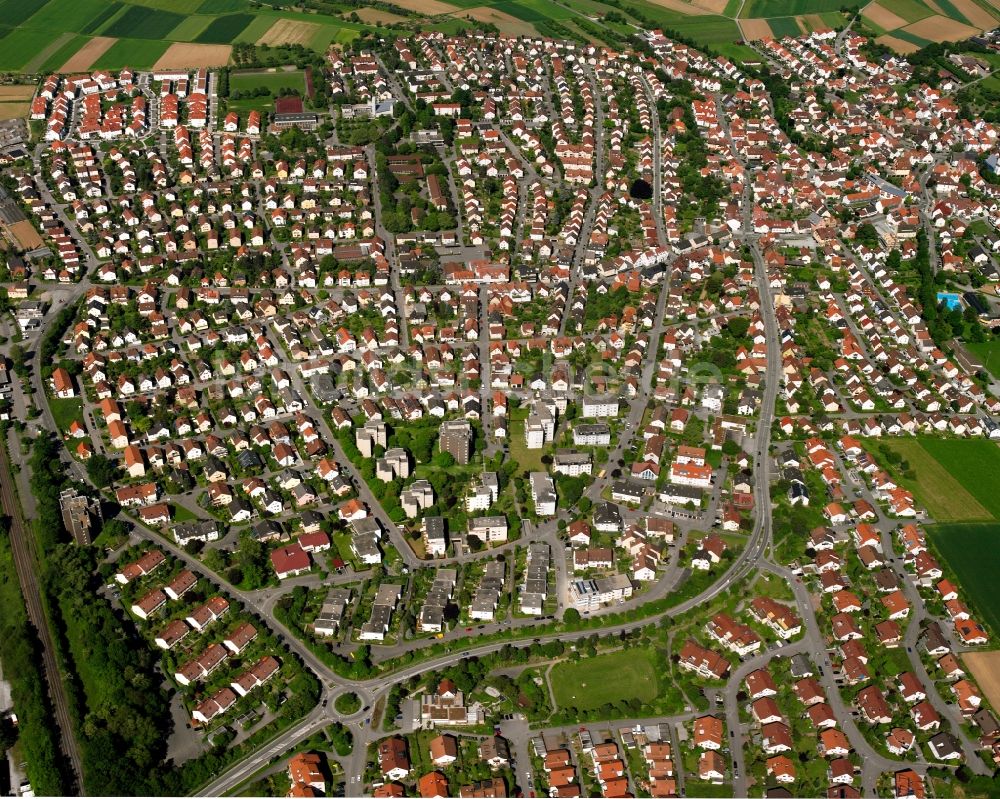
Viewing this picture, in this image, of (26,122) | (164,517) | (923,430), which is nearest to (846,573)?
(923,430)

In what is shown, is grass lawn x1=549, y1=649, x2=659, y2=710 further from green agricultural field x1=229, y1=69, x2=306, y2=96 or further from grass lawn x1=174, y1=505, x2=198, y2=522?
green agricultural field x1=229, y1=69, x2=306, y2=96

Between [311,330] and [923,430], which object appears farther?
[311,330]

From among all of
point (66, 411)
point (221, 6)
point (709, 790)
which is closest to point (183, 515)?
point (66, 411)

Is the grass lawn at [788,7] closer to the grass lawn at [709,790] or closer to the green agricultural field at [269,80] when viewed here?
the green agricultural field at [269,80]

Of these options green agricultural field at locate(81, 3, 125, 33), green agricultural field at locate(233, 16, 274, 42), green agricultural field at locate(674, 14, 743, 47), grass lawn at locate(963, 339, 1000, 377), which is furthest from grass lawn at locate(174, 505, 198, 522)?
green agricultural field at locate(674, 14, 743, 47)

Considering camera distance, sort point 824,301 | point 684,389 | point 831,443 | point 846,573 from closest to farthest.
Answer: point 846,573, point 831,443, point 684,389, point 824,301

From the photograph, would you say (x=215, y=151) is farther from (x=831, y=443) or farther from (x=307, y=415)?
(x=831, y=443)

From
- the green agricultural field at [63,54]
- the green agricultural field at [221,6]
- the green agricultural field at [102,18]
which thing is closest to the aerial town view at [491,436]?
the green agricultural field at [63,54]
